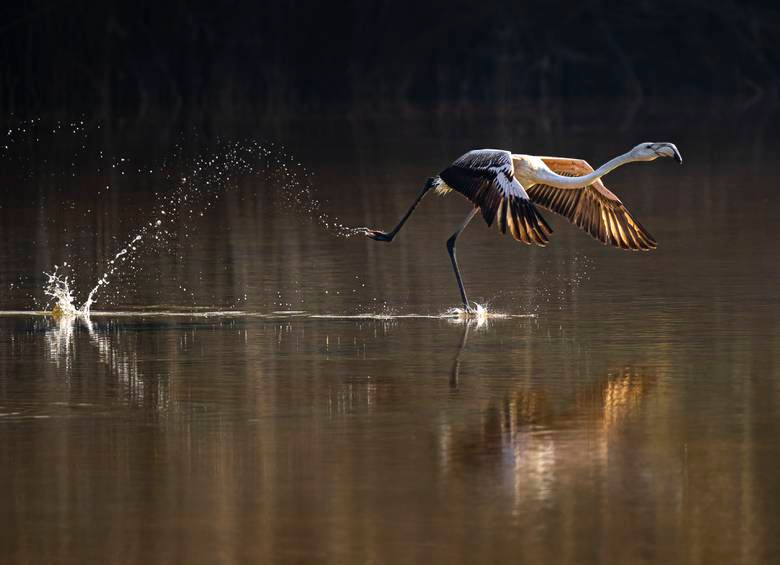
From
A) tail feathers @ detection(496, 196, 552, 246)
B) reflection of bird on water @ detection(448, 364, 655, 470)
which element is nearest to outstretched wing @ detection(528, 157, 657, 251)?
tail feathers @ detection(496, 196, 552, 246)

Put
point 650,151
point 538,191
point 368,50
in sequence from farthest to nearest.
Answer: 1. point 368,50
2. point 538,191
3. point 650,151

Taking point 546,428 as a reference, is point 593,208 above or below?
above

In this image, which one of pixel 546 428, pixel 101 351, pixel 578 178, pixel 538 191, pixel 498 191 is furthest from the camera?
pixel 538 191

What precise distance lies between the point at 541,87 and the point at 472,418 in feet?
140

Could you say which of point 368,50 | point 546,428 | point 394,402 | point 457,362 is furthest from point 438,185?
point 368,50

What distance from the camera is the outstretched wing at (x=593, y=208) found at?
46.2 feet

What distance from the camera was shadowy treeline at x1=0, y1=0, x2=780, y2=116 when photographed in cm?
4991

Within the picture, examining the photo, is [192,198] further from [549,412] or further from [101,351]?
[549,412]

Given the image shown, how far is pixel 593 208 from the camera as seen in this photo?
46.9 ft

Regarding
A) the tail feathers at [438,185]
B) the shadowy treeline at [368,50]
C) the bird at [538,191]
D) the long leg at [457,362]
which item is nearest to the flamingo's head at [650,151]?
the bird at [538,191]

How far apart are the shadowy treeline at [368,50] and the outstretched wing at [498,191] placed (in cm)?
3604

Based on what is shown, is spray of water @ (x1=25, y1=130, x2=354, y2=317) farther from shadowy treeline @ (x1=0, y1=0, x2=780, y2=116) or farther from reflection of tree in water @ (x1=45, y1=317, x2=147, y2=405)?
shadowy treeline @ (x1=0, y1=0, x2=780, y2=116)

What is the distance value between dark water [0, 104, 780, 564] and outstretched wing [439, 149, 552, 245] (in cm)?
53

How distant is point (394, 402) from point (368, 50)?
4204 cm
